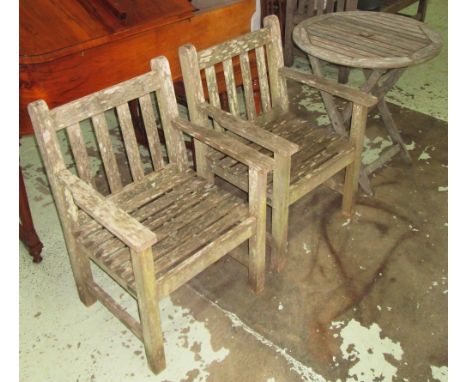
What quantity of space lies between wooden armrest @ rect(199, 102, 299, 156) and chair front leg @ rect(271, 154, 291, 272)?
0.06m

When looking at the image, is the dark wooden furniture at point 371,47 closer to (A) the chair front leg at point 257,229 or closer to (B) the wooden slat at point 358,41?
(B) the wooden slat at point 358,41

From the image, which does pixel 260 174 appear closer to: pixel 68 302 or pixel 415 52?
pixel 68 302

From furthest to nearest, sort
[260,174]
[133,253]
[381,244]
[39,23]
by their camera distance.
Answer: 1. [381,244]
2. [39,23]
3. [260,174]
4. [133,253]

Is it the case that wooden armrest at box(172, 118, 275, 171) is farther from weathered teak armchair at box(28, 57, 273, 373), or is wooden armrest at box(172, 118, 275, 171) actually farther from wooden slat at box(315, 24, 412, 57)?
wooden slat at box(315, 24, 412, 57)

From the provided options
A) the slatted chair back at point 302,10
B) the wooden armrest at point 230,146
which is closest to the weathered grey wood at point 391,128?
the wooden armrest at point 230,146

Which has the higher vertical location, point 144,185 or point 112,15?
point 112,15

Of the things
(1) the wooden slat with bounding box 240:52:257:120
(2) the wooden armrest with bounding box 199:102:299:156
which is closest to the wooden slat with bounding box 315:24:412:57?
(1) the wooden slat with bounding box 240:52:257:120

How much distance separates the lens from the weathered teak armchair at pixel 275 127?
8.12ft

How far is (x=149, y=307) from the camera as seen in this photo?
2.03 meters

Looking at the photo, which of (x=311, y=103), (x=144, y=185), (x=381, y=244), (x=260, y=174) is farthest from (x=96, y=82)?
(x=311, y=103)

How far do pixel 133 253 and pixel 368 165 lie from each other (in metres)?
2.02

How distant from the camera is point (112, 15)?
2.62m

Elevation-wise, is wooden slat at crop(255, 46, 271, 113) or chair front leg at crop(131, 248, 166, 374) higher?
wooden slat at crop(255, 46, 271, 113)

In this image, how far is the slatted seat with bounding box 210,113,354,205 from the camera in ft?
8.61
